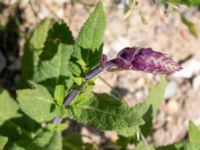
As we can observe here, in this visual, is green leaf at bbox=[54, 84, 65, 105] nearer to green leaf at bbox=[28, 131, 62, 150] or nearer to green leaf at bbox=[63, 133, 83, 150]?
green leaf at bbox=[28, 131, 62, 150]

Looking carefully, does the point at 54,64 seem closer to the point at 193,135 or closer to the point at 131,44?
the point at 193,135

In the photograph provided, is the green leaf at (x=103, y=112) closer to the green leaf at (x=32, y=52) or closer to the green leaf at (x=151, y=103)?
the green leaf at (x=151, y=103)

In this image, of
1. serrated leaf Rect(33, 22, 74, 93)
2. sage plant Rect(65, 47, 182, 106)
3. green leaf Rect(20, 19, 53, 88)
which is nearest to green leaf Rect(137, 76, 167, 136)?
serrated leaf Rect(33, 22, 74, 93)

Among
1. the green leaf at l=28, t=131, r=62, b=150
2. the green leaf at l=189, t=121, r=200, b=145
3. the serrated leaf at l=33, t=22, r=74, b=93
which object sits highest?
the serrated leaf at l=33, t=22, r=74, b=93

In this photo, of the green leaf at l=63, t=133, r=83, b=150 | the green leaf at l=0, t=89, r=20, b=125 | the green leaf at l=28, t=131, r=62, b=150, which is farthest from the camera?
the green leaf at l=63, t=133, r=83, b=150

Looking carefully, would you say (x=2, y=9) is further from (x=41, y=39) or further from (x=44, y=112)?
(x=44, y=112)

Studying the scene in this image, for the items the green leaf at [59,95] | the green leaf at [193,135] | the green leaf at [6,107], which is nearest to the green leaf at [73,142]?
the green leaf at [6,107]

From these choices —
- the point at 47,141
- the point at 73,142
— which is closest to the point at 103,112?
the point at 47,141
